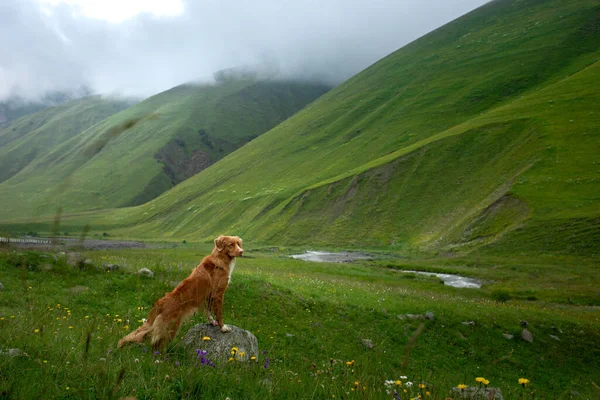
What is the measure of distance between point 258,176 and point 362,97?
65.3 m

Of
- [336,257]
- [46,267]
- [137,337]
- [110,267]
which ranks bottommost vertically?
[336,257]

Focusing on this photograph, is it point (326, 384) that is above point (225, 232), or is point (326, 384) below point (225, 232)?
above

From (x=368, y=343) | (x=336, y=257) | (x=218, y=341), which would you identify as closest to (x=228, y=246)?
(x=218, y=341)

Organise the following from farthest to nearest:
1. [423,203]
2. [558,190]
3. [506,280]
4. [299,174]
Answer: [299,174], [423,203], [558,190], [506,280]

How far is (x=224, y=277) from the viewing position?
8094 millimetres

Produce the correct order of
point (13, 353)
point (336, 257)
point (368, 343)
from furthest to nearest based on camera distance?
point (336, 257) < point (368, 343) < point (13, 353)

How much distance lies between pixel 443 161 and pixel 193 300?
8358 centimetres

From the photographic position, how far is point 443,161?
83.2m

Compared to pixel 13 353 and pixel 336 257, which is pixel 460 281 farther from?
pixel 13 353

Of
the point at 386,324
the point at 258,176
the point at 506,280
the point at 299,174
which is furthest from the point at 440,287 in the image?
the point at 258,176

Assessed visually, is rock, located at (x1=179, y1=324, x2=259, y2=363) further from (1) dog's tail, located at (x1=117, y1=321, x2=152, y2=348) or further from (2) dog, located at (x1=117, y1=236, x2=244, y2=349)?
(1) dog's tail, located at (x1=117, y1=321, x2=152, y2=348)

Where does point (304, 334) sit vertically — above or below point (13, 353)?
below

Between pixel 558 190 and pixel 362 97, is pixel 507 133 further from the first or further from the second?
pixel 362 97

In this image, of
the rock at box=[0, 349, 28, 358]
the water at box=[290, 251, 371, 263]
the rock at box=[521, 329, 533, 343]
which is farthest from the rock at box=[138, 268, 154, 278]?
the water at box=[290, 251, 371, 263]
